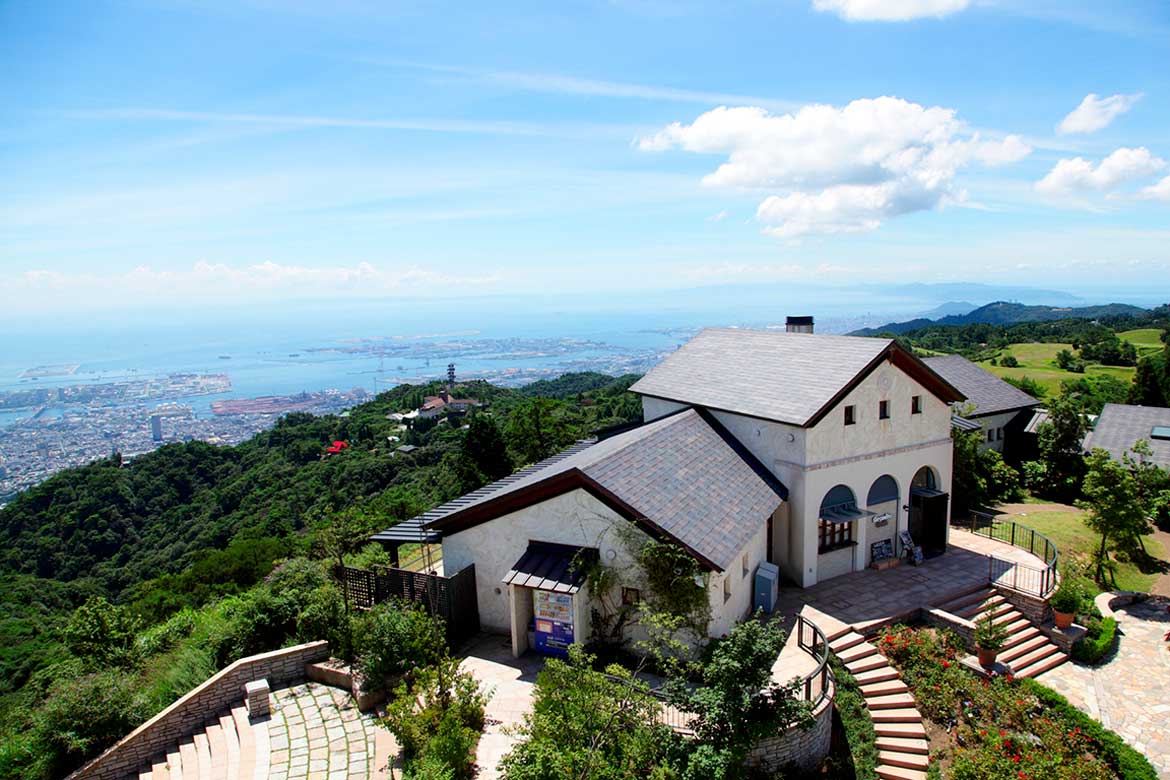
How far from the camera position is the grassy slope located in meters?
67.0

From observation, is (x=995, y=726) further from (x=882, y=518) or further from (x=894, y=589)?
(x=882, y=518)

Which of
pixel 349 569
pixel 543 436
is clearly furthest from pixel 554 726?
pixel 543 436

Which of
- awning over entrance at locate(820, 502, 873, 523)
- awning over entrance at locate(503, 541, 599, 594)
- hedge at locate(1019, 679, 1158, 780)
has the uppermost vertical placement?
awning over entrance at locate(503, 541, 599, 594)

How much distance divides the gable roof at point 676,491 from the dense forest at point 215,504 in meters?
10.5

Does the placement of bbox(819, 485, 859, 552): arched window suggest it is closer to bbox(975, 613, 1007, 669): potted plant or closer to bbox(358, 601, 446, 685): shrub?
bbox(975, 613, 1007, 669): potted plant

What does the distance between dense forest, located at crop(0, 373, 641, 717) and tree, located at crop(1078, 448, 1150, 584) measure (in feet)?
87.0

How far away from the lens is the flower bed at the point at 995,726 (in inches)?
516

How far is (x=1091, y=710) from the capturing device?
51.3 ft

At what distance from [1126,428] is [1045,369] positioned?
4549cm

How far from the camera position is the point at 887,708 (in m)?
15.0

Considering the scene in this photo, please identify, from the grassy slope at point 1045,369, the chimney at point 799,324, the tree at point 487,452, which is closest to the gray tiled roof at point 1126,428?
the chimney at point 799,324

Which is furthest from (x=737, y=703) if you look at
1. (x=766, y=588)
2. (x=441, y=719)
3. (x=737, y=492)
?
(x=737, y=492)

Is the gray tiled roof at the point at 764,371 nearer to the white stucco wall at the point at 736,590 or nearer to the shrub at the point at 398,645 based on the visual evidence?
the white stucco wall at the point at 736,590

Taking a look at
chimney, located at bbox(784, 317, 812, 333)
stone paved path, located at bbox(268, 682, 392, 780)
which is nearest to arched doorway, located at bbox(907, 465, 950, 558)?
chimney, located at bbox(784, 317, 812, 333)
